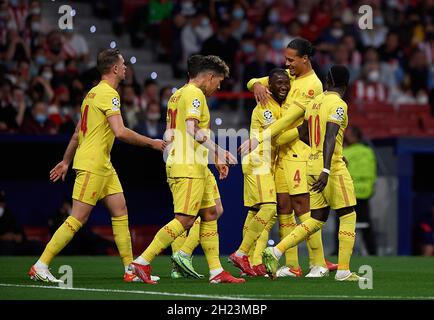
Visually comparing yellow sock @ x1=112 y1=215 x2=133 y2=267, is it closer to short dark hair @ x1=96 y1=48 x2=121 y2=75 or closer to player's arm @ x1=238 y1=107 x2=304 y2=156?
short dark hair @ x1=96 y1=48 x2=121 y2=75

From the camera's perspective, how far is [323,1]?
26.3 meters

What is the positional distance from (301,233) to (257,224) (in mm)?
1176

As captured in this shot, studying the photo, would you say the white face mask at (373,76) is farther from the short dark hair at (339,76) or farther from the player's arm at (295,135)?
the short dark hair at (339,76)

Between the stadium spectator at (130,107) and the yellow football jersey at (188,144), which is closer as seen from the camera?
the yellow football jersey at (188,144)

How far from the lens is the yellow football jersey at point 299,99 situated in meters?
13.2

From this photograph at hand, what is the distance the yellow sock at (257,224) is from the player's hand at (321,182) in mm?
1661

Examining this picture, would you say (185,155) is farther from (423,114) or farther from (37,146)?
(423,114)

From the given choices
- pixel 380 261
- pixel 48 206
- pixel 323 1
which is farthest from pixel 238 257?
pixel 323 1

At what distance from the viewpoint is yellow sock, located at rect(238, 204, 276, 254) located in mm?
13258

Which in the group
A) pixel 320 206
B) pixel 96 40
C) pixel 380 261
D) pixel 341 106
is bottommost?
pixel 380 261

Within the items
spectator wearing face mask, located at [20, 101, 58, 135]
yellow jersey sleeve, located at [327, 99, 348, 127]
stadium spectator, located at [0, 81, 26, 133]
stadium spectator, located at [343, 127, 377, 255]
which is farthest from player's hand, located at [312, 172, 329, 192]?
stadium spectator, located at [0, 81, 26, 133]

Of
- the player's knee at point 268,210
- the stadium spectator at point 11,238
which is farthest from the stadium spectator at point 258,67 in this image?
the player's knee at point 268,210

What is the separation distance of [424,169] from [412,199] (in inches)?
29.7

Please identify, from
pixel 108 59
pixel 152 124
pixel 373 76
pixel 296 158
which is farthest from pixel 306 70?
pixel 373 76
